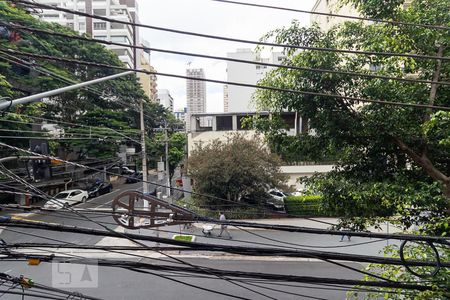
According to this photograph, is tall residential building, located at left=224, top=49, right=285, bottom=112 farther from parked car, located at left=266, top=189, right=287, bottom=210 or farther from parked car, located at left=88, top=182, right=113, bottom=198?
parked car, located at left=266, top=189, right=287, bottom=210

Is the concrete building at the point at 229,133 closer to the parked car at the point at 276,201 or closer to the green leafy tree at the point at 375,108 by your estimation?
the parked car at the point at 276,201

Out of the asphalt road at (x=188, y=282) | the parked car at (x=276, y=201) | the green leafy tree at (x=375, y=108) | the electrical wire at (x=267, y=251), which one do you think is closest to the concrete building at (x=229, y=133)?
the parked car at (x=276, y=201)

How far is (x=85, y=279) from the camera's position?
8.95 m

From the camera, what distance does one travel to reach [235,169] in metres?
16.8

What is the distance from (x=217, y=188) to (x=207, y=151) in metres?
2.15

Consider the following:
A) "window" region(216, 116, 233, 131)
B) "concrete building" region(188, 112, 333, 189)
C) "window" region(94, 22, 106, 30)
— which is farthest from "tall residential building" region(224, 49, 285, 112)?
"window" region(94, 22, 106, 30)

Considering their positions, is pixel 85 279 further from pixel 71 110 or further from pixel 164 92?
pixel 164 92

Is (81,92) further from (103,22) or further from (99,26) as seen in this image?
(99,26)

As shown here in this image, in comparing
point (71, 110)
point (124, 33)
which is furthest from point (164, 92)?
point (71, 110)

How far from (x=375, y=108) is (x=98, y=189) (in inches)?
982

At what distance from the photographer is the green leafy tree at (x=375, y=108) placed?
4.59 m

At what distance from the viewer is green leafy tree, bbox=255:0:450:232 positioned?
4.59 meters

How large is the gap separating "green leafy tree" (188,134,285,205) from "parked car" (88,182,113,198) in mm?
11289

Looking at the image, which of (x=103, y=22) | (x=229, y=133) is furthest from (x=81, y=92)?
(x=103, y=22)
